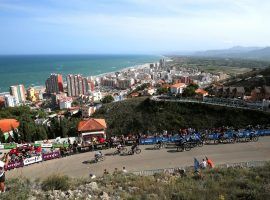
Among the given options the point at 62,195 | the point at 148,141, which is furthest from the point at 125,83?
the point at 62,195

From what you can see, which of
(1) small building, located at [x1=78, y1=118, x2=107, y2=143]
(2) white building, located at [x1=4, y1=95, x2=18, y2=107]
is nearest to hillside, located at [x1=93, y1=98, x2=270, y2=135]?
(1) small building, located at [x1=78, y1=118, x2=107, y2=143]

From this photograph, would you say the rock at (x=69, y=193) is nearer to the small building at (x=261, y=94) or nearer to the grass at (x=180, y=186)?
the grass at (x=180, y=186)

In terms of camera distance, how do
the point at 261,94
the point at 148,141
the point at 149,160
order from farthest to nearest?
the point at 261,94 < the point at 148,141 < the point at 149,160

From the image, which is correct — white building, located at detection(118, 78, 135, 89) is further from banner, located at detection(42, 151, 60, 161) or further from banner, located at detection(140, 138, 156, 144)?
banner, located at detection(42, 151, 60, 161)

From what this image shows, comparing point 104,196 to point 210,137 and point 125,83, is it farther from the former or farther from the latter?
point 125,83

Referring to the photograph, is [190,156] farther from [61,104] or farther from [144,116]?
[61,104]
